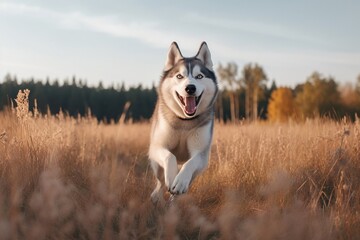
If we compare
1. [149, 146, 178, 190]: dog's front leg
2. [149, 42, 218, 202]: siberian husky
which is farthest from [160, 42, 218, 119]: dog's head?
[149, 146, 178, 190]: dog's front leg

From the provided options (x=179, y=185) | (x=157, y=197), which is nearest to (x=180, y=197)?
(x=179, y=185)

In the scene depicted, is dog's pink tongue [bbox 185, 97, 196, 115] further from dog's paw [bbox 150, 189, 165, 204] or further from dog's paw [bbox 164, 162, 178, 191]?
dog's paw [bbox 150, 189, 165, 204]

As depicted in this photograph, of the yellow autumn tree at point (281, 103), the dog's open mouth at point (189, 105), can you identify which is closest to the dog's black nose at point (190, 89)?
the dog's open mouth at point (189, 105)

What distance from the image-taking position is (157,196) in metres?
5.12

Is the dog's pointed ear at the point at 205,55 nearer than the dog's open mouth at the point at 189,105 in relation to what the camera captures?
No

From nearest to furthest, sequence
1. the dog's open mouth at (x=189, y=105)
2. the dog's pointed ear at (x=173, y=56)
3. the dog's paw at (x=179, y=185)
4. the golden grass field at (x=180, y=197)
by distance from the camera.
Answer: the golden grass field at (x=180, y=197) → the dog's paw at (x=179, y=185) → the dog's open mouth at (x=189, y=105) → the dog's pointed ear at (x=173, y=56)

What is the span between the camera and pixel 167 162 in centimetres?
500

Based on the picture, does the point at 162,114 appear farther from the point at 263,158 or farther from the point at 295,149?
the point at 295,149

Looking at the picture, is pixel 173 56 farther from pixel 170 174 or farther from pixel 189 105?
pixel 170 174

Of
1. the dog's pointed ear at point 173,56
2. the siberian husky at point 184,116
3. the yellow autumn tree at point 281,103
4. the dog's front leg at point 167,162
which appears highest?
the dog's pointed ear at point 173,56

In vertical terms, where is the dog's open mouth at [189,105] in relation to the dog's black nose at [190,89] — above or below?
below

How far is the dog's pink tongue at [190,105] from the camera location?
5.47m

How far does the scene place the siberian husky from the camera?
5.38 metres

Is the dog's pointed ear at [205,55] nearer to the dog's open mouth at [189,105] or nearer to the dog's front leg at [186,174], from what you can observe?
the dog's open mouth at [189,105]
